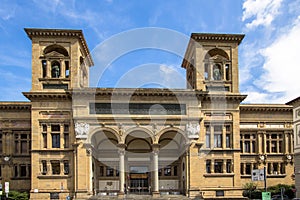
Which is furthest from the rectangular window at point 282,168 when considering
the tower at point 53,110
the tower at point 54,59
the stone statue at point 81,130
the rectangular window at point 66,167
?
the tower at point 54,59

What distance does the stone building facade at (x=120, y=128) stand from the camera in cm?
4678

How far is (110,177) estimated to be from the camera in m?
54.6

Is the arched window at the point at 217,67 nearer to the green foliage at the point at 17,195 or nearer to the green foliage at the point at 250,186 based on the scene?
the green foliage at the point at 250,186

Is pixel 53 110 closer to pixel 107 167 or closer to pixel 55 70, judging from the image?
pixel 55 70

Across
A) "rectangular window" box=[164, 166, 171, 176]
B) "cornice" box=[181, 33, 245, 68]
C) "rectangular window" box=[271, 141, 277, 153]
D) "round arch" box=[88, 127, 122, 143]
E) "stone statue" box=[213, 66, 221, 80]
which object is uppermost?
"cornice" box=[181, 33, 245, 68]

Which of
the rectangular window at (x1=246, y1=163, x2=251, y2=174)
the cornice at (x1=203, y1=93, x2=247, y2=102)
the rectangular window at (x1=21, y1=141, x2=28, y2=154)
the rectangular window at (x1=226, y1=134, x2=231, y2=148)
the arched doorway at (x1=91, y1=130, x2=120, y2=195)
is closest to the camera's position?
the cornice at (x1=203, y1=93, x2=247, y2=102)

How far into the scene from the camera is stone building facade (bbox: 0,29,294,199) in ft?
153

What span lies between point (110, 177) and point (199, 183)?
522 inches

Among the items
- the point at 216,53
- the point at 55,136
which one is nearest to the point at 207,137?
the point at 216,53

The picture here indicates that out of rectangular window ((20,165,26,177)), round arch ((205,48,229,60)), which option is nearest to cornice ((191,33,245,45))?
round arch ((205,48,229,60))

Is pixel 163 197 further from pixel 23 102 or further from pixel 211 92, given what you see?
pixel 23 102

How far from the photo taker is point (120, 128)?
154 ft

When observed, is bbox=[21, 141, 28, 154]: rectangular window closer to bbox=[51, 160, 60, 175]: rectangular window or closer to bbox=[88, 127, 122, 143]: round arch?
bbox=[51, 160, 60, 175]: rectangular window

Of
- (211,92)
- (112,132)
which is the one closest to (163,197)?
(112,132)
